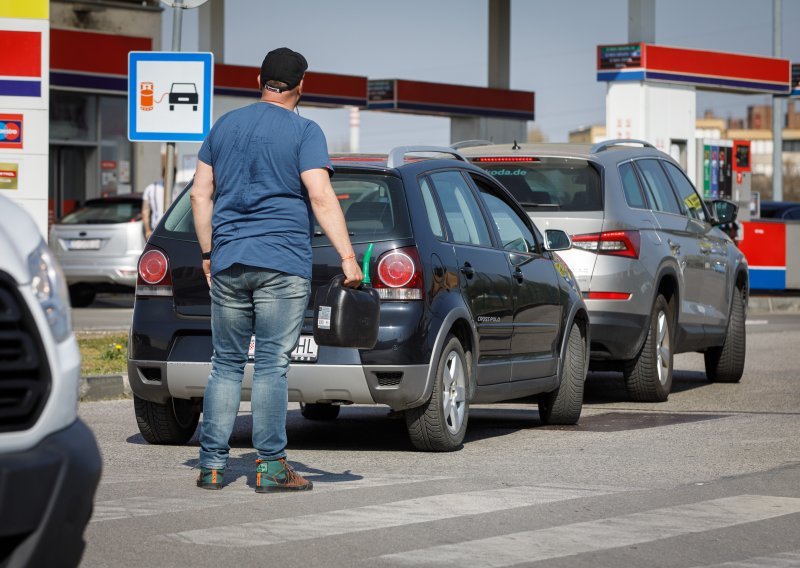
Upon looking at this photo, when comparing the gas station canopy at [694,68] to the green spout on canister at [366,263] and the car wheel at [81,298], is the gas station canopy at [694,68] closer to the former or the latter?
the car wheel at [81,298]

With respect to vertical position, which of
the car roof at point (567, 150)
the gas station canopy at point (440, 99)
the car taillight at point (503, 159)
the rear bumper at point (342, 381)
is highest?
the gas station canopy at point (440, 99)

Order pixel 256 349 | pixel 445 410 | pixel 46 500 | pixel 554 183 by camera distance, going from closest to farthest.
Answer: pixel 46 500
pixel 256 349
pixel 445 410
pixel 554 183

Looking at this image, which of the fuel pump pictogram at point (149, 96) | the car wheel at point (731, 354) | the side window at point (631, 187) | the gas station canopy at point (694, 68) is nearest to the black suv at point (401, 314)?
the side window at point (631, 187)

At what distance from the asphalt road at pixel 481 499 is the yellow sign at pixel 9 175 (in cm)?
370

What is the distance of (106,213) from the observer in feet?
71.8

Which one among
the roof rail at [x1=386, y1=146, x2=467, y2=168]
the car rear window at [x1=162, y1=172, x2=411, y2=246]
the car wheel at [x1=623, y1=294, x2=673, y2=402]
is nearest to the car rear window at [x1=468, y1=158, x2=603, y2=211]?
the car wheel at [x1=623, y1=294, x2=673, y2=402]

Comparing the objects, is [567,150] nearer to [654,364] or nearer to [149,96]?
[654,364]

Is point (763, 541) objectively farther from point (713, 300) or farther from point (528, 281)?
point (713, 300)

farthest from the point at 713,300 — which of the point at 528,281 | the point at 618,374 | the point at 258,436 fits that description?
the point at 258,436

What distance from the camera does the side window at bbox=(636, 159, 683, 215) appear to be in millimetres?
11828

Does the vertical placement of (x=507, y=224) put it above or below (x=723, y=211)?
below

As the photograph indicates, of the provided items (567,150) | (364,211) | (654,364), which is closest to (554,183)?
(567,150)

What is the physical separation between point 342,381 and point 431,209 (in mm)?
1183

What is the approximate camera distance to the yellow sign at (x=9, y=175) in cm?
1335
